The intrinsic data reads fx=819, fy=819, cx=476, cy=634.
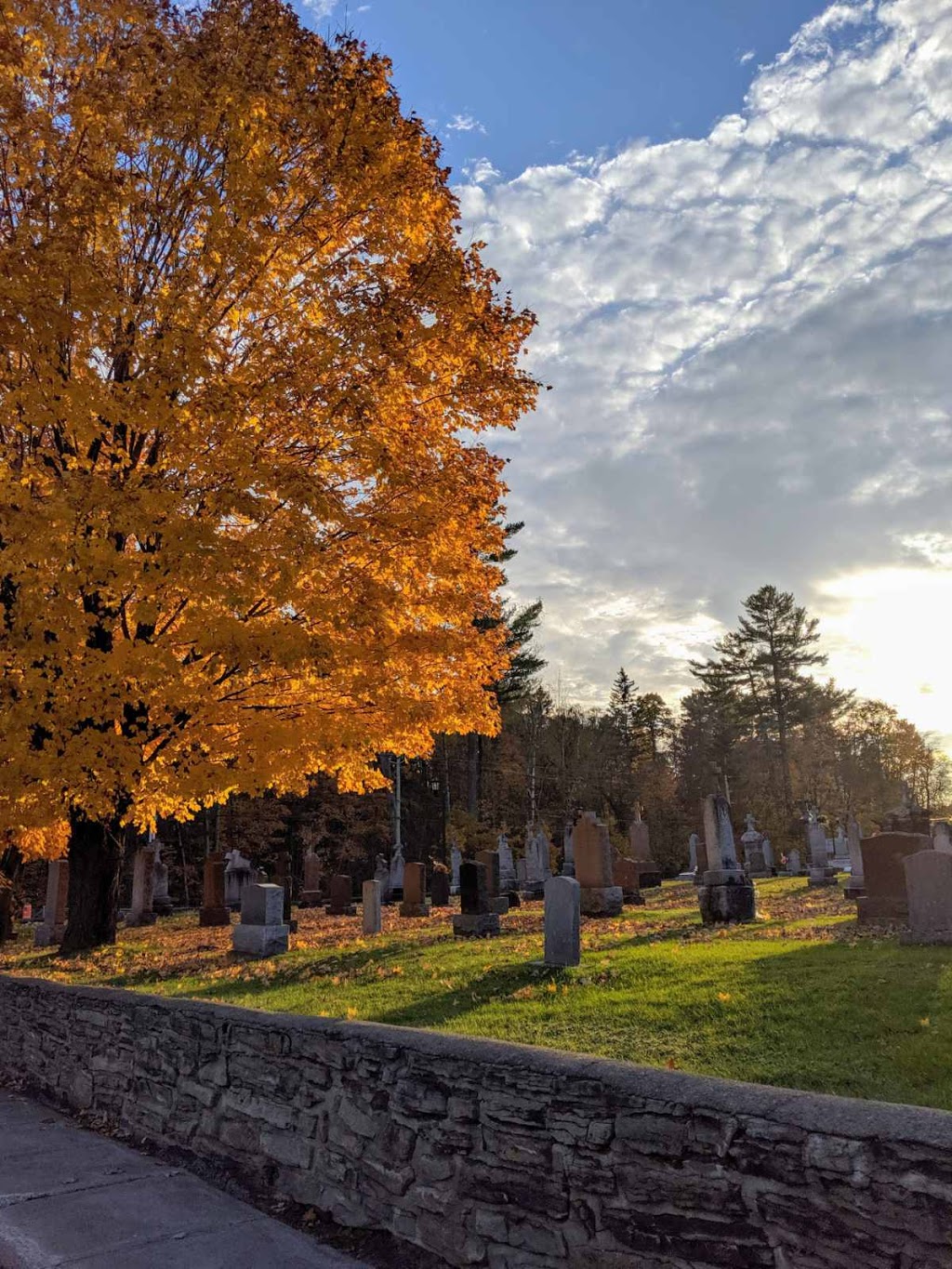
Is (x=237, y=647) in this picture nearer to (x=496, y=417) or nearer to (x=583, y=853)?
(x=496, y=417)

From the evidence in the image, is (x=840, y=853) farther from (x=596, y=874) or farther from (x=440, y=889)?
(x=596, y=874)

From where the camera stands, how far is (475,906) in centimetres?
1244

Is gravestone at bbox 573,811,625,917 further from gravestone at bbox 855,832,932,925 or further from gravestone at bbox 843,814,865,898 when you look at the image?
gravestone at bbox 855,832,932,925

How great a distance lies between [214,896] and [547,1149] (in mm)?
15514

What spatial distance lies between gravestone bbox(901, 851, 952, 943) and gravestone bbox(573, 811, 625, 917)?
6.16 m

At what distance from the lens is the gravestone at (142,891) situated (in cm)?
1922

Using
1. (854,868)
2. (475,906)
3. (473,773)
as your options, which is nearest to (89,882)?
(475,906)

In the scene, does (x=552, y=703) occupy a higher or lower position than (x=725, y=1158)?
higher

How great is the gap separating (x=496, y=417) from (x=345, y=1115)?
793 cm

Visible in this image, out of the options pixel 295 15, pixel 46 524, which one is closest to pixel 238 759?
pixel 46 524

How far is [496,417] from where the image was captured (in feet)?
33.7

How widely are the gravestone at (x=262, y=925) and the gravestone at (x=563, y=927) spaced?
182 inches

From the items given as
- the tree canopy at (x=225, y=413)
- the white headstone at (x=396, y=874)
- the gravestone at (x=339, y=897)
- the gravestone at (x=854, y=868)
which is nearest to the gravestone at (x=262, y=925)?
the tree canopy at (x=225, y=413)

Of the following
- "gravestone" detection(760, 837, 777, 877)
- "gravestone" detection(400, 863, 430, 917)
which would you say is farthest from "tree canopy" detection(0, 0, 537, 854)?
"gravestone" detection(760, 837, 777, 877)
